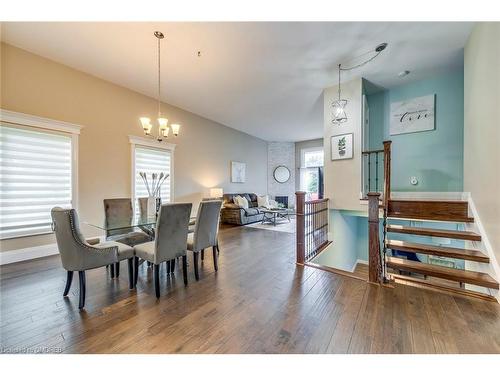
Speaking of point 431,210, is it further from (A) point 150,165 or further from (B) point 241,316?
(A) point 150,165

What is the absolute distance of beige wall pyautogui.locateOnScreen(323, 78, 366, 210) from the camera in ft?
12.6

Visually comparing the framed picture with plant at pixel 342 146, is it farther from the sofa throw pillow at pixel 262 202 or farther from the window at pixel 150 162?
the window at pixel 150 162

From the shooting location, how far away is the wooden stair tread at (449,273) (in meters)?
2.14

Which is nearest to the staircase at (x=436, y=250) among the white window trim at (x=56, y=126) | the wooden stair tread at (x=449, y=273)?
the wooden stair tread at (x=449, y=273)

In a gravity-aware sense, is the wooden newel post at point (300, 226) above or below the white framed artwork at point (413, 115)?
below

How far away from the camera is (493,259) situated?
86.7 inches

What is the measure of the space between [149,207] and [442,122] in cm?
544

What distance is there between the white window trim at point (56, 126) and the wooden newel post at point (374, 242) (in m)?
4.73

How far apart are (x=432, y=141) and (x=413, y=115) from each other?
0.63 metres

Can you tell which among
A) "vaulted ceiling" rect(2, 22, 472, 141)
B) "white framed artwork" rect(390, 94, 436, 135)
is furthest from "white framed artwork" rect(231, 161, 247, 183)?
"white framed artwork" rect(390, 94, 436, 135)

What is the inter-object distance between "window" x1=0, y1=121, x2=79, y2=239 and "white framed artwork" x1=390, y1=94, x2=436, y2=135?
20.5ft

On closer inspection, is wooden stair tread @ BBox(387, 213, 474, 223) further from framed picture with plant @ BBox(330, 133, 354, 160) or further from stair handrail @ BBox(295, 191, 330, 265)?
framed picture with plant @ BBox(330, 133, 354, 160)
